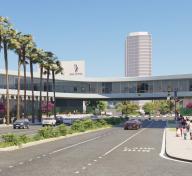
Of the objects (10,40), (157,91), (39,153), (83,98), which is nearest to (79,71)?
(83,98)

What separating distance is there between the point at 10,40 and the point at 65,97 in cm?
6106

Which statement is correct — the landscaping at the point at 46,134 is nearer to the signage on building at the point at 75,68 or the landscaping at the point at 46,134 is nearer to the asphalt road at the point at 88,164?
the asphalt road at the point at 88,164

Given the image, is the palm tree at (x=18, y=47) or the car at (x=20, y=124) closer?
the car at (x=20, y=124)

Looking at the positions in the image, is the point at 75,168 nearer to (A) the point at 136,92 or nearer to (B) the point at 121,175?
(B) the point at 121,175

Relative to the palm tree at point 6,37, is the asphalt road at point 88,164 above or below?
below

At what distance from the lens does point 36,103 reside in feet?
427

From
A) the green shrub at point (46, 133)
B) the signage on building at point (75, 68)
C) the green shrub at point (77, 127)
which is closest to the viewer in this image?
the green shrub at point (46, 133)

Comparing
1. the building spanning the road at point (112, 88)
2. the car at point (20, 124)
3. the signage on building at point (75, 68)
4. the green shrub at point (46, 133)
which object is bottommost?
the car at point (20, 124)

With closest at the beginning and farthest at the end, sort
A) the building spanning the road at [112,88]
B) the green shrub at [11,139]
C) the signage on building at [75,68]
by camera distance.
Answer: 1. the green shrub at [11,139]
2. the building spanning the road at [112,88]
3. the signage on building at [75,68]

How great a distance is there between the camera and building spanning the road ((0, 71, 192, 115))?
135 m

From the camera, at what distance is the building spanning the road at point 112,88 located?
135 metres

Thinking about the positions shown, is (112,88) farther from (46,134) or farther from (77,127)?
(46,134)

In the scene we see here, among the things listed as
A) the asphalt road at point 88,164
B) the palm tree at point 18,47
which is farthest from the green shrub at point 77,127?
the palm tree at point 18,47

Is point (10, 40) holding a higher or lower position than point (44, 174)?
higher
